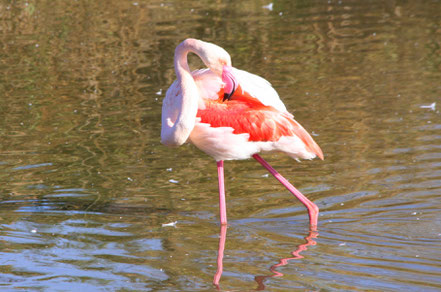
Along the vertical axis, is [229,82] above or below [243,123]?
above

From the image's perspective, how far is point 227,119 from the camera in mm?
4520

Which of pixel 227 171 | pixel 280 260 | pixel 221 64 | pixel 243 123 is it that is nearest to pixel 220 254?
pixel 280 260

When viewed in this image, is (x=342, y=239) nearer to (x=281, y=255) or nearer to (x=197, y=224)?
(x=281, y=255)

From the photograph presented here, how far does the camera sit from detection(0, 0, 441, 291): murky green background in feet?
12.8

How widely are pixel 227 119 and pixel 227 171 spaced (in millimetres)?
1195

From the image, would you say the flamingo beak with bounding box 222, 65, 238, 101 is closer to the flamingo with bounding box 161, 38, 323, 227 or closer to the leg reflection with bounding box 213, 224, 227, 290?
the flamingo with bounding box 161, 38, 323, 227

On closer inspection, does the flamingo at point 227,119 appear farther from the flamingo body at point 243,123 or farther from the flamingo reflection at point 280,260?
the flamingo reflection at point 280,260

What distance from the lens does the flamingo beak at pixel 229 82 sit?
4.21 m

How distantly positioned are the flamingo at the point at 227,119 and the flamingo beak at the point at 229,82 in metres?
0.11

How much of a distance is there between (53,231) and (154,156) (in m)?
1.60

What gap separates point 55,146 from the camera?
247 inches

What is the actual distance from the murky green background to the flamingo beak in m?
0.86

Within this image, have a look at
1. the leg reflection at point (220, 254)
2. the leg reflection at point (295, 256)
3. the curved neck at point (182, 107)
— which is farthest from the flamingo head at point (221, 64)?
the leg reflection at point (295, 256)

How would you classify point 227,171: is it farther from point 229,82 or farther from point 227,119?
point 229,82
